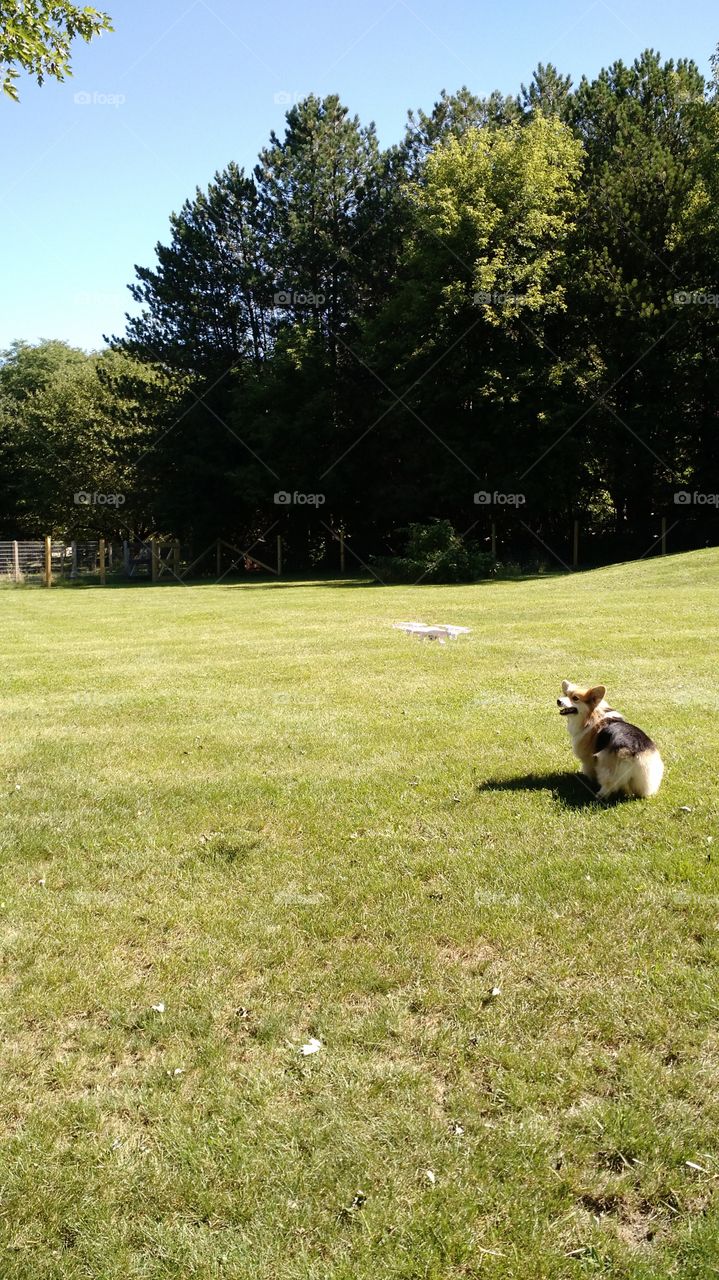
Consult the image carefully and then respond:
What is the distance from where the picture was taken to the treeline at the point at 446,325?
31625 mm

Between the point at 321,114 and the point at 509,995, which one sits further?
the point at 321,114

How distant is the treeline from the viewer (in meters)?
31.6

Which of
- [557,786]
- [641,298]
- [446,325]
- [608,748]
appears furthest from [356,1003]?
[641,298]

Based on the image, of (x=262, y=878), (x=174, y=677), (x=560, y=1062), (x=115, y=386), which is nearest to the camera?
(x=560, y=1062)

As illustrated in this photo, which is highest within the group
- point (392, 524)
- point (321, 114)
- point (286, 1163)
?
point (321, 114)

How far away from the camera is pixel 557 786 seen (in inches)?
222

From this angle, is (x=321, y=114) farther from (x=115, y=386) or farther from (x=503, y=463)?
(x=503, y=463)

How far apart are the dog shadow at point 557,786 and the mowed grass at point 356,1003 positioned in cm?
3

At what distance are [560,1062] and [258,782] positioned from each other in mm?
3323

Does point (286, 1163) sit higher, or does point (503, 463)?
point (503, 463)

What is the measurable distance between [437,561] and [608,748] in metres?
23.0

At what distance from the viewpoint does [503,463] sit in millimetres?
32906

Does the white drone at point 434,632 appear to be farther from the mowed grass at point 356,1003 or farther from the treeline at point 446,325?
the treeline at point 446,325

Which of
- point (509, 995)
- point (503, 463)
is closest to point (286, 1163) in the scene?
point (509, 995)
